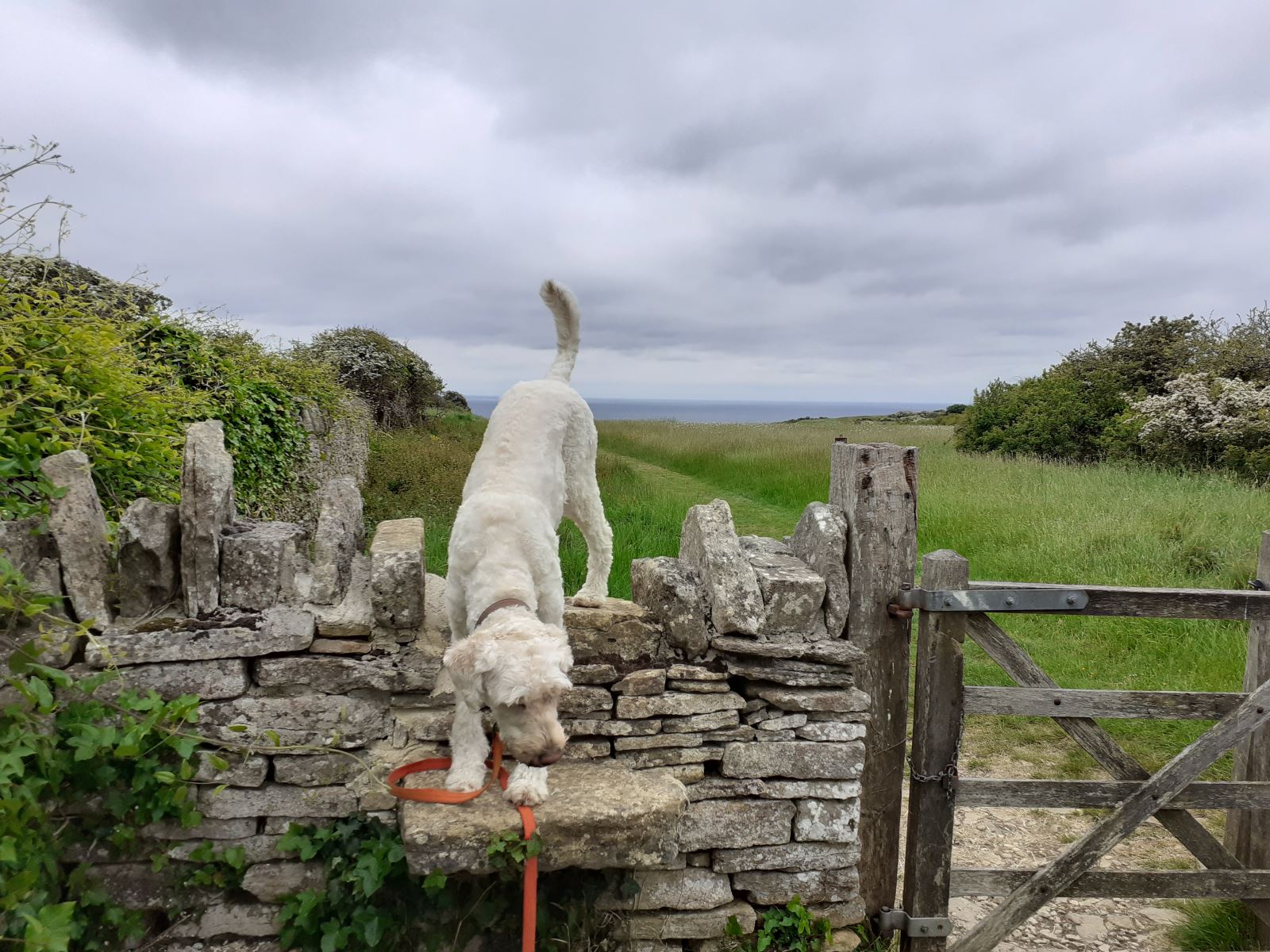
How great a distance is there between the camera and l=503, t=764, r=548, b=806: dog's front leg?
297 centimetres

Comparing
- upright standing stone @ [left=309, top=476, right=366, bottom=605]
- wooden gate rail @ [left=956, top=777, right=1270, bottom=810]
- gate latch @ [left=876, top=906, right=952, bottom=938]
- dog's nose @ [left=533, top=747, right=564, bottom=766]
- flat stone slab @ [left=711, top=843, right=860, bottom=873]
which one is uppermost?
upright standing stone @ [left=309, top=476, right=366, bottom=605]

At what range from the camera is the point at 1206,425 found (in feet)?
50.9

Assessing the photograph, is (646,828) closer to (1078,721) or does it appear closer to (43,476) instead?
(1078,721)

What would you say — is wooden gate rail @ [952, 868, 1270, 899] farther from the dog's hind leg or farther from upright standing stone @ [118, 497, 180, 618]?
upright standing stone @ [118, 497, 180, 618]

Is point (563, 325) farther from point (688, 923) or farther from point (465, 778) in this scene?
point (688, 923)

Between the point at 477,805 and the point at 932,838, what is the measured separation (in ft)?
7.38

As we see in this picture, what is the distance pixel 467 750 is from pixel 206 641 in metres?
1.17

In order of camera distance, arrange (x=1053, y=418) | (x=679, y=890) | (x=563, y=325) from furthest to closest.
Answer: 1. (x=1053, y=418)
2. (x=563, y=325)
3. (x=679, y=890)

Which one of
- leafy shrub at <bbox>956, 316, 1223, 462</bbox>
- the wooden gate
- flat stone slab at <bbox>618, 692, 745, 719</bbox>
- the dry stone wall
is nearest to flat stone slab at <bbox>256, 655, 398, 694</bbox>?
the dry stone wall

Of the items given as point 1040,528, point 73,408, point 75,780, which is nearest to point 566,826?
point 75,780

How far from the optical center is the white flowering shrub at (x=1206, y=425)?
1467 cm

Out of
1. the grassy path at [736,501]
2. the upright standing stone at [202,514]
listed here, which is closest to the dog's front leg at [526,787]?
the upright standing stone at [202,514]

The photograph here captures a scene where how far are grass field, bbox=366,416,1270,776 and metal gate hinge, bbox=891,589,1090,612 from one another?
2456 millimetres

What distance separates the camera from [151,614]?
3125 mm
